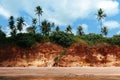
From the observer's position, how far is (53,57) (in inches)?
2731

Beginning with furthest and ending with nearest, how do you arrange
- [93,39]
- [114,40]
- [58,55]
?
[93,39] → [114,40] → [58,55]

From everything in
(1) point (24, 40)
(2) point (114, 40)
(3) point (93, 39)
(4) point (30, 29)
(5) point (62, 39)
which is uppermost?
(4) point (30, 29)

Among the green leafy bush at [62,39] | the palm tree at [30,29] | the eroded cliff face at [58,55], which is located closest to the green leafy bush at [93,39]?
the eroded cliff face at [58,55]

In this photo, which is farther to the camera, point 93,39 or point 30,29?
point 30,29

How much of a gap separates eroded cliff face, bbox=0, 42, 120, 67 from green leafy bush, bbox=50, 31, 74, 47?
1.24 m

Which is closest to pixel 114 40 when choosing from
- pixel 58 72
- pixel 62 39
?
pixel 62 39

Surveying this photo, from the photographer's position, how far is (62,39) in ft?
237

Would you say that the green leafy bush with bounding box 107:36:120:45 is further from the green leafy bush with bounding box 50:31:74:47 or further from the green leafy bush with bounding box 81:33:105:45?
the green leafy bush with bounding box 50:31:74:47

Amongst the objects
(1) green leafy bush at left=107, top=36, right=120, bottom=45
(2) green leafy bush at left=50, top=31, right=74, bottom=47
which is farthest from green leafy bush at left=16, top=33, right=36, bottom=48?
(1) green leafy bush at left=107, top=36, right=120, bottom=45

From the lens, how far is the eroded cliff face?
6812 cm

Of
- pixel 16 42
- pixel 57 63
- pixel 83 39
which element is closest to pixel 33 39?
pixel 16 42

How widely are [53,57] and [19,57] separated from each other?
758cm

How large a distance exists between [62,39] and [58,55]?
4634mm

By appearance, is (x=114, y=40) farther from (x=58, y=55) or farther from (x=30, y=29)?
(x=30, y=29)
